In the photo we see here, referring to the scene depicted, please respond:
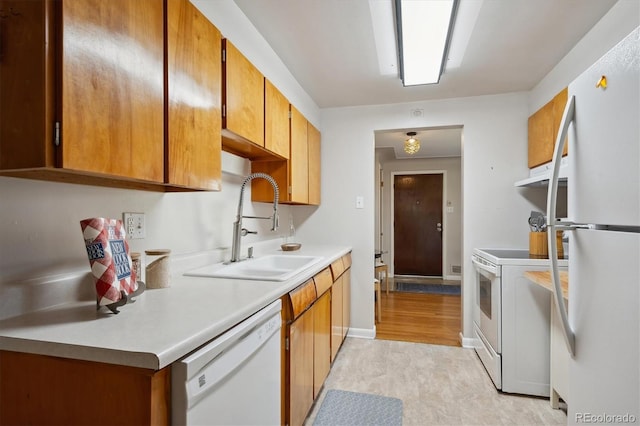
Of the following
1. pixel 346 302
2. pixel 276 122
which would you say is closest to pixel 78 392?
pixel 276 122

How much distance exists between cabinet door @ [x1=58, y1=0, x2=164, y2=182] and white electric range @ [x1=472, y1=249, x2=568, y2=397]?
216 cm

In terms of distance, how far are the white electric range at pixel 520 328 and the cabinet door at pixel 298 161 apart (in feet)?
4.93

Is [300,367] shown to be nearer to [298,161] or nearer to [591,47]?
[298,161]

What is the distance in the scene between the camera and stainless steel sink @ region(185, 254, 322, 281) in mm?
1434

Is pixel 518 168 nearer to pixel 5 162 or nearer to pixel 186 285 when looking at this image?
pixel 186 285

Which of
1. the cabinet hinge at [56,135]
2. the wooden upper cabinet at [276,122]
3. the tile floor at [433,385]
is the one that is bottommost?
the tile floor at [433,385]

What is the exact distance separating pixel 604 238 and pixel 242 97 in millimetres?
1505

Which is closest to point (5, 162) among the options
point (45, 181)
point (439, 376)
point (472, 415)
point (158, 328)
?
point (45, 181)

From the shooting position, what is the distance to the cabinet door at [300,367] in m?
1.43

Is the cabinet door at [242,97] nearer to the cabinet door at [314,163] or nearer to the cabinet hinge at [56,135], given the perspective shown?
the cabinet hinge at [56,135]

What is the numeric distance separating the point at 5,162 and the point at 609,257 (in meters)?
1.49

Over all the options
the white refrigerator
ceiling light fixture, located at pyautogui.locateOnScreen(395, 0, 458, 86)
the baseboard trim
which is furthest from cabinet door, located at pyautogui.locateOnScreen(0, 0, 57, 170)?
the baseboard trim

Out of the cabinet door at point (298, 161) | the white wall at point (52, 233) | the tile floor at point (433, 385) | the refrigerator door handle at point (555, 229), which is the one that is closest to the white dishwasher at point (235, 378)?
the white wall at point (52, 233)

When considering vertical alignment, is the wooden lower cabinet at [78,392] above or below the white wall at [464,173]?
below
